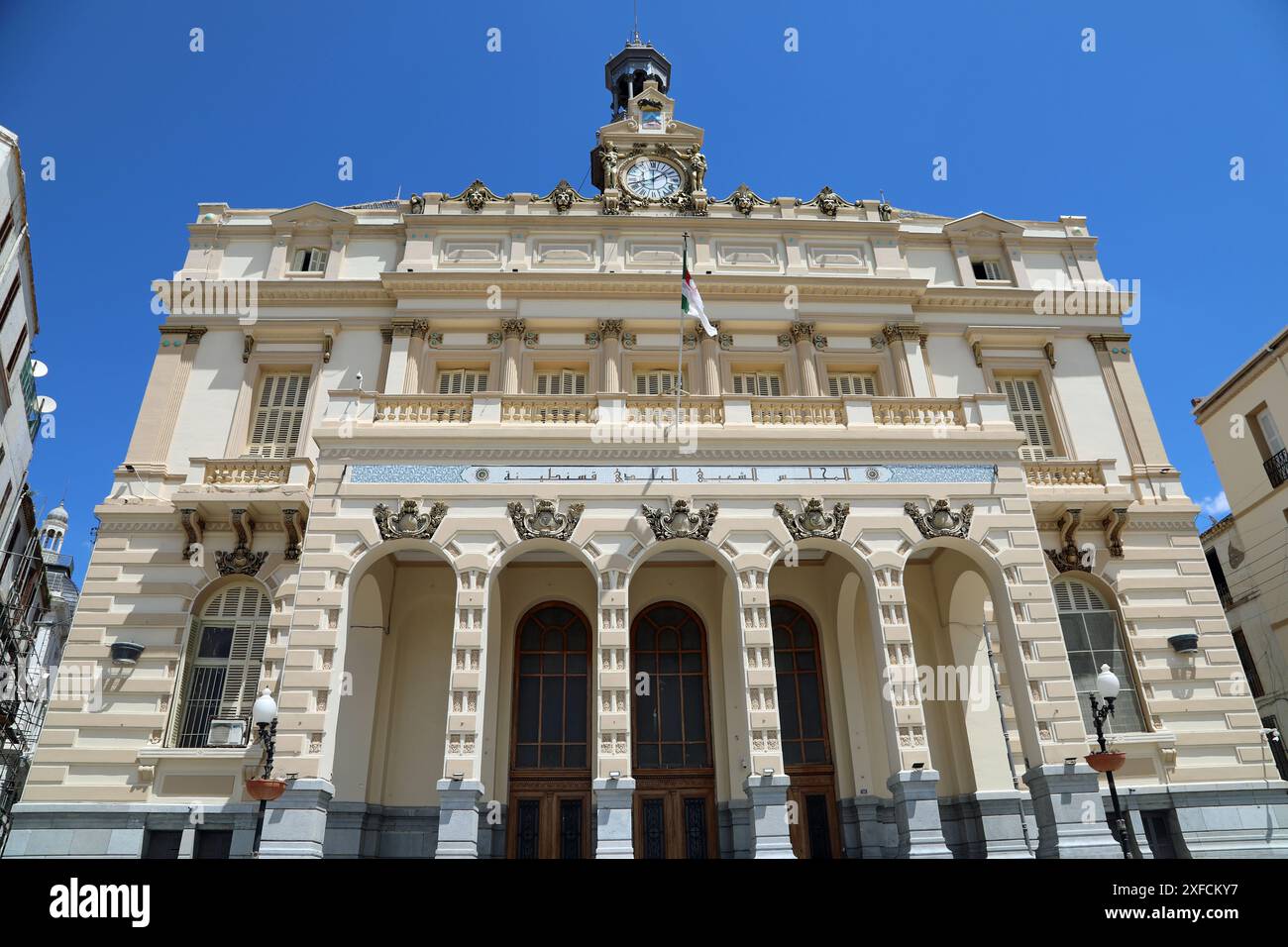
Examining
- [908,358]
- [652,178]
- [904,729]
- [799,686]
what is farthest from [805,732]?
[652,178]

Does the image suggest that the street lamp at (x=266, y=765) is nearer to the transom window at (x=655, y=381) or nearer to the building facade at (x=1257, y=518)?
the transom window at (x=655, y=381)

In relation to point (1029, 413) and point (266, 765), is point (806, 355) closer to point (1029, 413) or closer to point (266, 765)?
point (1029, 413)

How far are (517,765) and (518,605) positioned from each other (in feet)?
11.2

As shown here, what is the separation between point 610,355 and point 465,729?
10.8m

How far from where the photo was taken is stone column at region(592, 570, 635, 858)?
1338 cm

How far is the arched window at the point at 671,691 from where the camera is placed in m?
17.5

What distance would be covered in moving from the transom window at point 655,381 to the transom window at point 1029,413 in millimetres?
8577

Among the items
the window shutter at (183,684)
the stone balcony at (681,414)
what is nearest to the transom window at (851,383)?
the stone balcony at (681,414)

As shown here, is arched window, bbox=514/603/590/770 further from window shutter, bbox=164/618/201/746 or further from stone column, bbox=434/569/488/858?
window shutter, bbox=164/618/201/746

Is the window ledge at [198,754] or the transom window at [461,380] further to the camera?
the transom window at [461,380]

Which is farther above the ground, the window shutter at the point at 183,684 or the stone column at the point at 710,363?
the stone column at the point at 710,363

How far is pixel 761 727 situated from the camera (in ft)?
46.7

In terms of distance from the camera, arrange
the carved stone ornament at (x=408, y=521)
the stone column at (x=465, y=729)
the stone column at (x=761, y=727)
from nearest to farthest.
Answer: the stone column at (x=465, y=729) < the stone column at (x=761, y=727) < the carved stone ornament at (x=408, y=521)

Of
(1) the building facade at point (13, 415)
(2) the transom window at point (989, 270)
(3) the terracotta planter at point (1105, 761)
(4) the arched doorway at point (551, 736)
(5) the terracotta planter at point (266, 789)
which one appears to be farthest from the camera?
(2) the transom window at point (989, 270)
